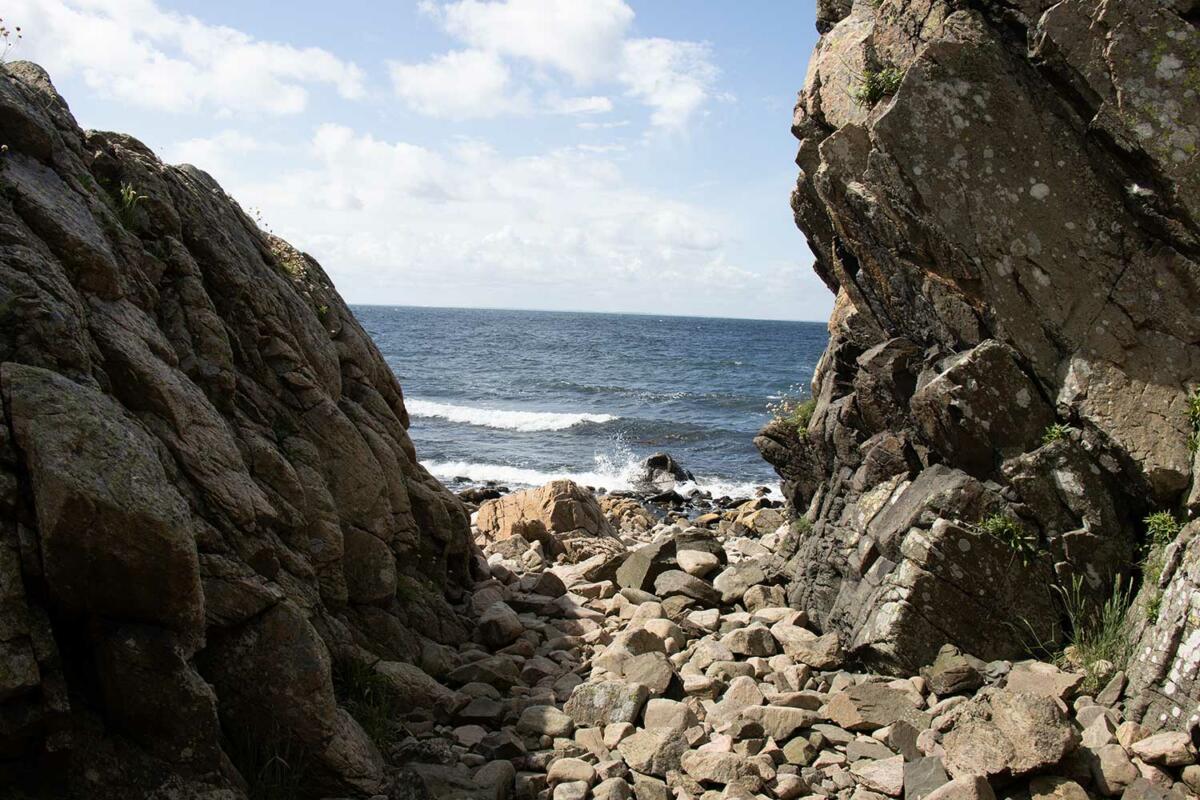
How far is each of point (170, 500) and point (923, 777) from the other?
5.61m

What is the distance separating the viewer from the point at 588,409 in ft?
137

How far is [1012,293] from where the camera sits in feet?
28.9

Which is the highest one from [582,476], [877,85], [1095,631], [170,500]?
[877,85]

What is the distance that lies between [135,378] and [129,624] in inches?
75.6

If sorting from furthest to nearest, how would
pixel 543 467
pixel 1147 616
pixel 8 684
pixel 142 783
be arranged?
pixel 543 467, pixel 1147 616, pixel 142 783, pixel 8 684

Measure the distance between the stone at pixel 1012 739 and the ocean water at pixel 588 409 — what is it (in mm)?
18697

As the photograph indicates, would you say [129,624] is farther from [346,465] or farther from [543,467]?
[543,467]

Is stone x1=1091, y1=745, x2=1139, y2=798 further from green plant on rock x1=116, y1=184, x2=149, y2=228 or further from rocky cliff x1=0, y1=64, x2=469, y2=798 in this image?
green plant on rock x1=116, y1=184, x2=149, y2=228

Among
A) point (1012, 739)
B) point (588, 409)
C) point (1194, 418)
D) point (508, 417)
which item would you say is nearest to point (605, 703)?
point (1012, 739)

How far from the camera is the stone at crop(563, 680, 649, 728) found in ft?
26.5

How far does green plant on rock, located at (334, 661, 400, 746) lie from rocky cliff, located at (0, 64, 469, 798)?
4.7 inches

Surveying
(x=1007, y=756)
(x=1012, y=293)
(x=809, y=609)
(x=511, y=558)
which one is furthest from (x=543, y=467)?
(x=1007, y=756)

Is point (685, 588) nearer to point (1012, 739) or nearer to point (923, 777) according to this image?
point (923, 777)

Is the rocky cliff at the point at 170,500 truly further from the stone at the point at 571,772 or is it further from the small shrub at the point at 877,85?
the small shrub at the point at 877,85
